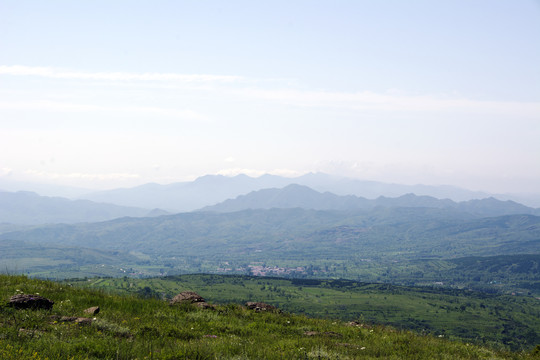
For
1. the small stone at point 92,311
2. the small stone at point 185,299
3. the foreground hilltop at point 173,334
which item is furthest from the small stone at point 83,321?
the small stone at point 185,299

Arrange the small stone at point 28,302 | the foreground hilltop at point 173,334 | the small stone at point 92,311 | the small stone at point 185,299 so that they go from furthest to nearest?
the small stone at point 185,299 < the small stone at point 92,311 < the small stone at point 28,302 < the foreground hilltop at point 173,334

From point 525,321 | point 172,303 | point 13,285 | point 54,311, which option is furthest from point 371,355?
point 525,321

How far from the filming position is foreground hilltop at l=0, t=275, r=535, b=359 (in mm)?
12312

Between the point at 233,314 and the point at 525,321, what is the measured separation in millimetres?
230928

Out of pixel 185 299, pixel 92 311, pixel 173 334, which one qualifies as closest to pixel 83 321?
pixel 92 311

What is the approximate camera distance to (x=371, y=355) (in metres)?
15.4

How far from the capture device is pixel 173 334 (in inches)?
618

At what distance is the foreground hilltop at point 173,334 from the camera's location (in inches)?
485

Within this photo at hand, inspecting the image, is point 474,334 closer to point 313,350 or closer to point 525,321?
point 525,321

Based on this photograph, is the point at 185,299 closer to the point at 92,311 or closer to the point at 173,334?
the point at 92,311

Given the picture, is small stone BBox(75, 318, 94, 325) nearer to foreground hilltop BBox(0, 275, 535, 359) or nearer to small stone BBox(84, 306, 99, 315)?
foreground hilltop BBox(0, 275, 535, 359)

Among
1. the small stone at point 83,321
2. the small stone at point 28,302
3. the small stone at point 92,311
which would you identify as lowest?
the small stone at point 92,311

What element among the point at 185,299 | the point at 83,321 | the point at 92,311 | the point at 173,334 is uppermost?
the point at 83,321

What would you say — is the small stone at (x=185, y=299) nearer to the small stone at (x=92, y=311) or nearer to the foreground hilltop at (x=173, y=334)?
the foreground hilltop at (x=173, y=334)
